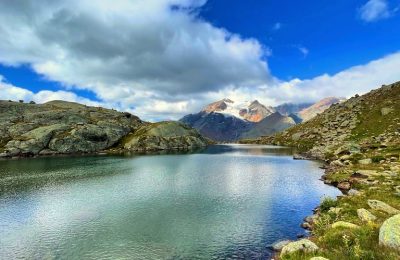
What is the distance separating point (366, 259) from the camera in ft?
84.2

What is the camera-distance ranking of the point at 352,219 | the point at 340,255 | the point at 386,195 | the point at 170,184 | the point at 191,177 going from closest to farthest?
the point at 340,255
the point at 352,219
the point at 386,195
the point at 170,184
the point at 191,177

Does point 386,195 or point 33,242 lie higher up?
point 386,195

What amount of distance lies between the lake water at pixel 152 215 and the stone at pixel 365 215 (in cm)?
845

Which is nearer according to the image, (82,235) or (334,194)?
(82,235)

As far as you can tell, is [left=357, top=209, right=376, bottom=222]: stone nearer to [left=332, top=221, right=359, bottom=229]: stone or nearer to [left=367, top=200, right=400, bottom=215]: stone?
[left=367, top=200, right=400, bottom=215]: stone

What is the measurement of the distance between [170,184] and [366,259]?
6303cm

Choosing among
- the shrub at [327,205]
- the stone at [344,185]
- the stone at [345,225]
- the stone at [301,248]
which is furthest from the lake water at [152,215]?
the stone at [345,225]

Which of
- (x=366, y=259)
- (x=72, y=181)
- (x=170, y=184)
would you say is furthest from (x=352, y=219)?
(x=72, y=181)

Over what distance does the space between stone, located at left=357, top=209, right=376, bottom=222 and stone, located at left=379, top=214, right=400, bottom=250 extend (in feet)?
32.2

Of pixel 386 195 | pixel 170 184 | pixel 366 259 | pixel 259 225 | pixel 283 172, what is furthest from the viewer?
pixel 283 172

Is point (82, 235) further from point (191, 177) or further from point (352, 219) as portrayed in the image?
point (191, 177)

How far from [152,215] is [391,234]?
120ft

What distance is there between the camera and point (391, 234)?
27844 millimetres

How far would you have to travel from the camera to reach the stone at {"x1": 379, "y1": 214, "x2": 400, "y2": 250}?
27.0m
